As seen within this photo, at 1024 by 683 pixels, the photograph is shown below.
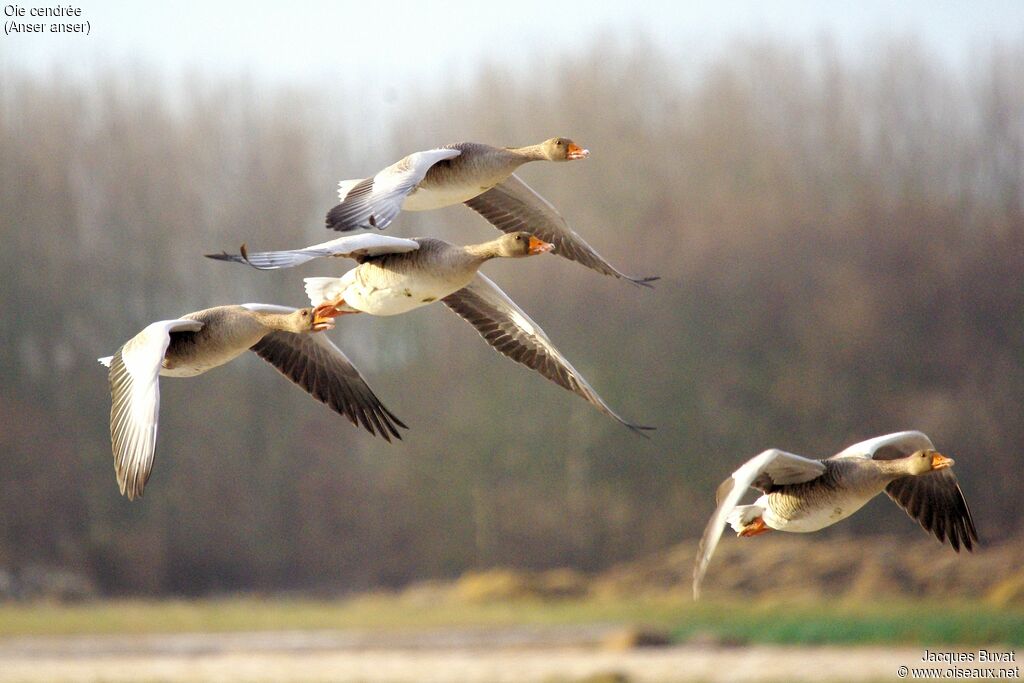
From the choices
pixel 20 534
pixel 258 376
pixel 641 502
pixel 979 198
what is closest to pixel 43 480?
pixel 20 534

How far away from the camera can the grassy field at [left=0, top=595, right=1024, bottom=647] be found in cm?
2064

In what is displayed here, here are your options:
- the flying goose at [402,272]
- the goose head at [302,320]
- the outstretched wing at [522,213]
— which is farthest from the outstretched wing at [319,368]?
the outstretched wing at [522,213]

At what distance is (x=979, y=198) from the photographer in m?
28.1

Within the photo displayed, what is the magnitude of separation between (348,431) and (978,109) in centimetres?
1480

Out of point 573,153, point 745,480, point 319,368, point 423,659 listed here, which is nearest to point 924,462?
point 745,480

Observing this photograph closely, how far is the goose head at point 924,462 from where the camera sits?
7.51 meters

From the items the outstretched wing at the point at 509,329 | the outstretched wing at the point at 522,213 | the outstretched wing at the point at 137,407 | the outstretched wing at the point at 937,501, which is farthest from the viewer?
the outstretched wing at the point at 522,213

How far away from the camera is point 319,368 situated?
9156mm

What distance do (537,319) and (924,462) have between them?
20855 millimetres

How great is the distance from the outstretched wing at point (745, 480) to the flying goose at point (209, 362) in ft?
6.84

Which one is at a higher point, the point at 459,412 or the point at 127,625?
the point at 459,412

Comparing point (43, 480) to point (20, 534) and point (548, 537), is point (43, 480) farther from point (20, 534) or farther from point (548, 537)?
point (548, 537)

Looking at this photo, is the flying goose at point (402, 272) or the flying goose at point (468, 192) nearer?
the flying goose at point (468, 192)

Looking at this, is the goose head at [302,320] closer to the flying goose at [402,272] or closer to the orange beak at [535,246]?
the flying goose at [402,272]
